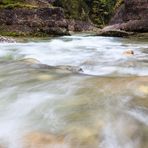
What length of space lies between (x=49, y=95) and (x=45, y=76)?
924mm

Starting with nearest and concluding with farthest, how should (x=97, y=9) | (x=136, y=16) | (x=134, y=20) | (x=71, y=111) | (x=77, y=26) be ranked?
1. (x=71, y=111)
2. (x=134, y=20)
3. (x=136, y=16)
4. (x=77, y=26)
5. (x=97, y=9)

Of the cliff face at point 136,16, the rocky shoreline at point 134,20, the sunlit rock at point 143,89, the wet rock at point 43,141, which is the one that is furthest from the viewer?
the cliff face at point 136,16

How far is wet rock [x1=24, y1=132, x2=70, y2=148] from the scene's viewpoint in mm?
2680

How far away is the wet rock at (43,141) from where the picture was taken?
8.79 feet

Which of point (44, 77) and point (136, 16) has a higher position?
point (44, 77)

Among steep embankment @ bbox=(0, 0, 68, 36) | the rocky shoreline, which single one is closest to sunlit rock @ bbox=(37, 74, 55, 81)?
steep embankment @ bbox=(0, 0, 68, 36)

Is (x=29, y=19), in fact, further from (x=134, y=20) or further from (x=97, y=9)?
(x=97, y=9)

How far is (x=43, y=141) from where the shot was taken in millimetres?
2744

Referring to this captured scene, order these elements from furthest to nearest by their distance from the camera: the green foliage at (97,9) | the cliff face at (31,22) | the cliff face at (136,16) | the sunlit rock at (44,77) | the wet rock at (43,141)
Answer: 1. the green foliage at (97,9)
2. the cliff face at (136,16)
3. the cliff face at (31,22)
4. the sunlit rock at (44,77)
5. the wet rock at (43,141)

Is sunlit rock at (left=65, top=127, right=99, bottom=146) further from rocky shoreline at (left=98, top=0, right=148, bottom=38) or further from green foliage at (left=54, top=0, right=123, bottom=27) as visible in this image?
green foliage at (left=54, top=0, right=123, bottom=27)

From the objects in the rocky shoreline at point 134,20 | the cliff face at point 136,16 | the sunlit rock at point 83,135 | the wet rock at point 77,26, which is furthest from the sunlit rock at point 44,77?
the wet rock at point 77,26

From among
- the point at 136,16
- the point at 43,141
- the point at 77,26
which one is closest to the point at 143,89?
the point at 43,141

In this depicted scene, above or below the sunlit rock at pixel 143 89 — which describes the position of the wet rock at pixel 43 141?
above

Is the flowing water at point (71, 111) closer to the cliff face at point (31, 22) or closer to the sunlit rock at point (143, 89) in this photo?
the sunlit rock at point (143, 89)
